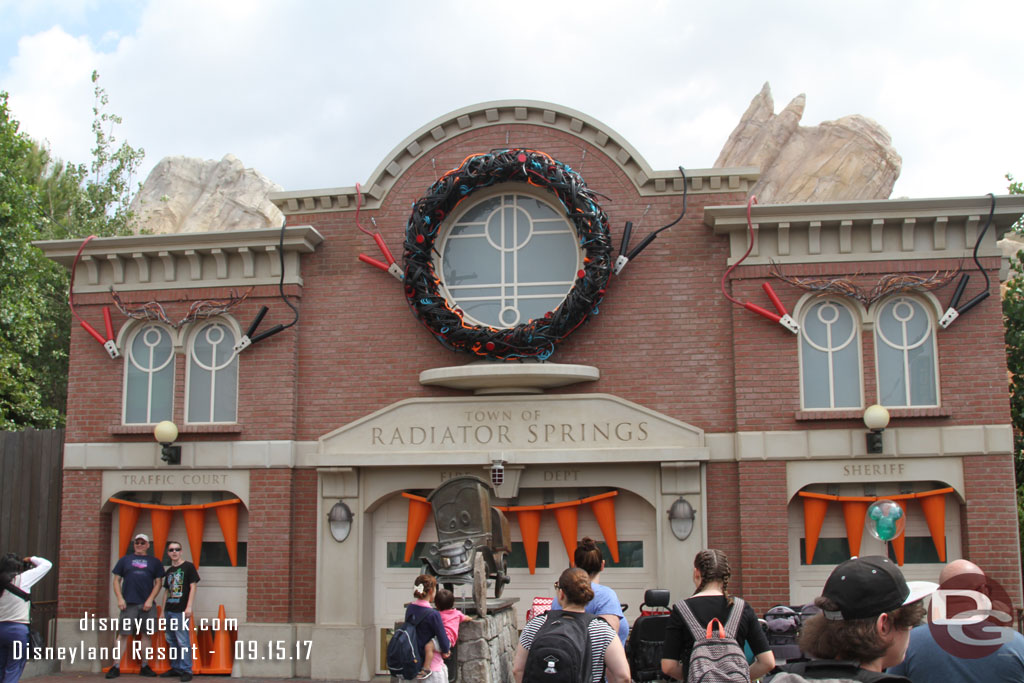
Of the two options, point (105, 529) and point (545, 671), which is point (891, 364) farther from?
point (105, 529)

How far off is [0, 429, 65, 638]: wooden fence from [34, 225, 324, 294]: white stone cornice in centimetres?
248

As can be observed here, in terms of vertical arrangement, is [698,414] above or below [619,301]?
below

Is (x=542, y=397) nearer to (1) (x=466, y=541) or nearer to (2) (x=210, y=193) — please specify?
(1) (x=466, y=541)

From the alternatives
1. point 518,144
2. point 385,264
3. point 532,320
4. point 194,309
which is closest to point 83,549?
point 194,309

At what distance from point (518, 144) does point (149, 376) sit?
252 inches

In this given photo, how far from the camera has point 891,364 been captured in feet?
43.0

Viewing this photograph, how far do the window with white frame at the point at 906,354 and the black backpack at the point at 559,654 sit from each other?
337 inches

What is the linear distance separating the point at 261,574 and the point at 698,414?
6.38 metres

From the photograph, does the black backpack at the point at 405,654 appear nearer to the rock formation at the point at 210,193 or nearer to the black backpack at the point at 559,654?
the black backpack at the point at 559,654

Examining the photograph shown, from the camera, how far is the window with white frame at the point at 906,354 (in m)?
13.0

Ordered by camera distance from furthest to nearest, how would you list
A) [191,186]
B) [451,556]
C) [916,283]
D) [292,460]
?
[191,186] < [292,460] < [916,283] < [451,556]

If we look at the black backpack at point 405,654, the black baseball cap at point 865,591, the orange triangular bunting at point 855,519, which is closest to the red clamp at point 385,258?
the black backpack at point 405,654

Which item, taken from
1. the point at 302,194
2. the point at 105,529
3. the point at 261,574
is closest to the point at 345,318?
the point at 302,194

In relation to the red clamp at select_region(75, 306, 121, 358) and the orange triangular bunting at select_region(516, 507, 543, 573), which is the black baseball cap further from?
the red clamp at select_region(75, 306, 121, 358)
